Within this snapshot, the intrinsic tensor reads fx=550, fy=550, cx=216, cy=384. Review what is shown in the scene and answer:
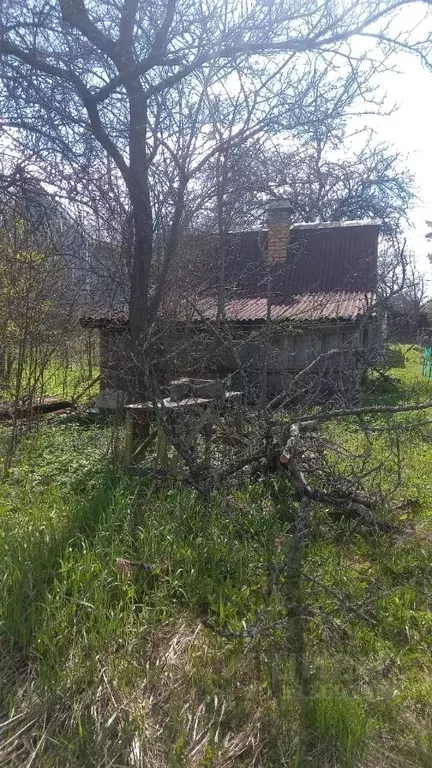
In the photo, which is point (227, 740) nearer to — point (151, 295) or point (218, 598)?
point (218, 598)

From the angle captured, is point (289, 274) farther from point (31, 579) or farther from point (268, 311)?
point (31, 579)

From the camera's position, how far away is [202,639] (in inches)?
107

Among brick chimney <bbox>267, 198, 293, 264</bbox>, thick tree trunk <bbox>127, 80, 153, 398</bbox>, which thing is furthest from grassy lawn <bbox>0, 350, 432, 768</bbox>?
brick chimney <bbox>267, 198, 293, 264</bbox>

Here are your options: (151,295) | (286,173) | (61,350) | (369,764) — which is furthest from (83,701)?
(286,173)

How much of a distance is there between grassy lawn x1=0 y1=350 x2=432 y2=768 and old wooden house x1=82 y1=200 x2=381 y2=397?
156 centimetres

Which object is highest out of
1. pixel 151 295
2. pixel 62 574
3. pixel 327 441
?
pixel 151 295

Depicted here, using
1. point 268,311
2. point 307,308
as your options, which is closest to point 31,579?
point 268,311

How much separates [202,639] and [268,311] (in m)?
3.61

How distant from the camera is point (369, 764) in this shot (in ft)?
6.76

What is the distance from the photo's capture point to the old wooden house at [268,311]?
6.00 m

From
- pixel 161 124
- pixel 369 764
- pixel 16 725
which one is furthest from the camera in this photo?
pixel 161 124

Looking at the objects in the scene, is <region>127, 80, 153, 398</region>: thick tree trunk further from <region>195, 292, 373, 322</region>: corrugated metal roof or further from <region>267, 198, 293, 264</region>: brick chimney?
<region>267, 198, 293, 264</region>: brick chimney

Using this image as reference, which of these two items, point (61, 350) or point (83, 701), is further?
point (61, 350)

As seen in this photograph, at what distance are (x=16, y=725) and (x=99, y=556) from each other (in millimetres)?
1055
